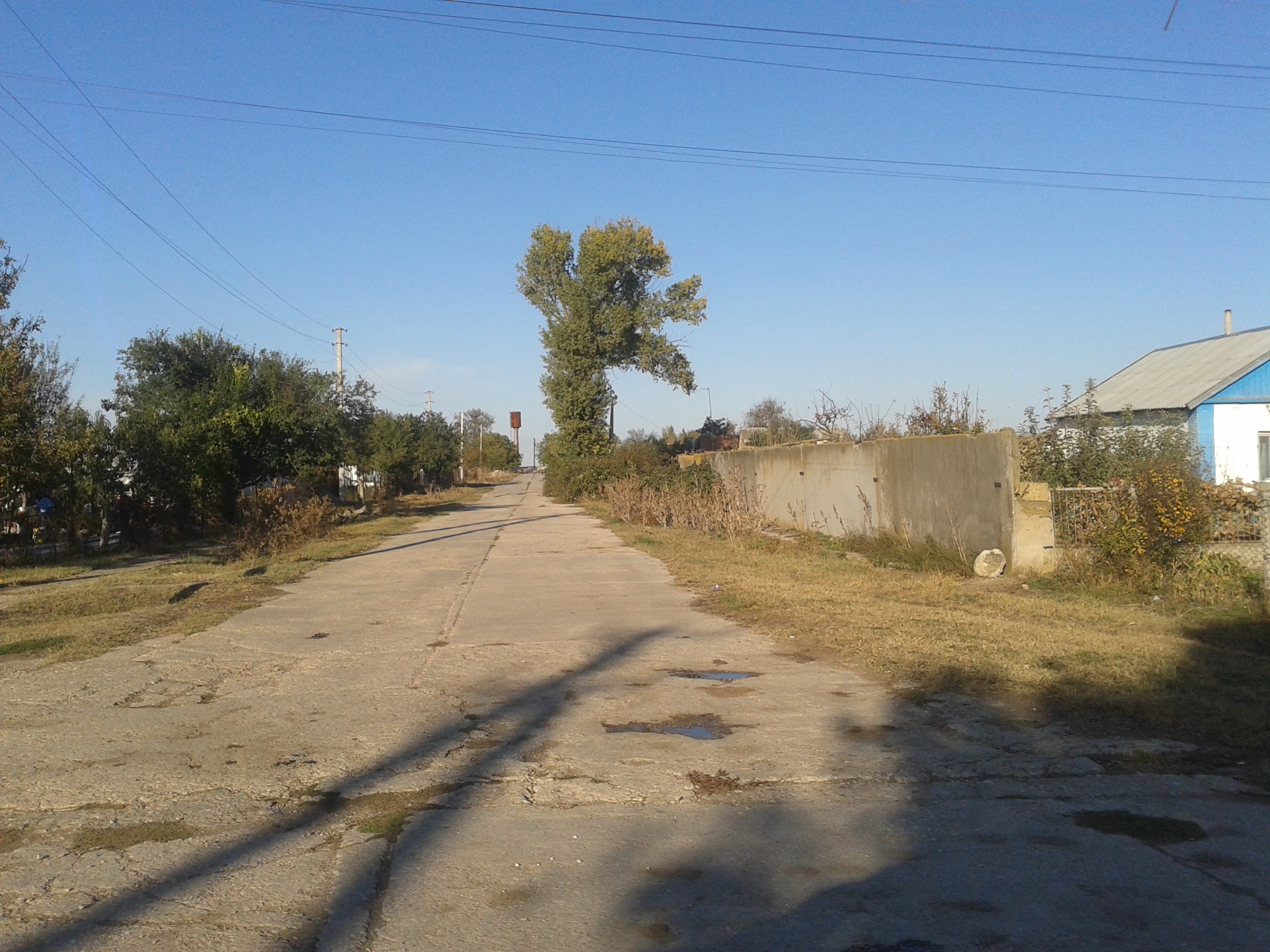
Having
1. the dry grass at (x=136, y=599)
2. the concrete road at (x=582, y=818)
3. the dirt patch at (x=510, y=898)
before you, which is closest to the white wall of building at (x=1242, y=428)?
the concrete road at (x=582, y=818)

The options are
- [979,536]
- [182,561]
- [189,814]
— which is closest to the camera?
[189,814]

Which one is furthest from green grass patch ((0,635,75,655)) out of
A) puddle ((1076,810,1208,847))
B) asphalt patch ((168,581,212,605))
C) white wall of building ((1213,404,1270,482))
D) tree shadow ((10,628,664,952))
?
white wall of building ((1213,404,1270,482))

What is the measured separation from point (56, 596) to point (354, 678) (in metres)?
7.80

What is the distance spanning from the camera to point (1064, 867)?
4.66 metres

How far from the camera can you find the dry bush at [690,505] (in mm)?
22766

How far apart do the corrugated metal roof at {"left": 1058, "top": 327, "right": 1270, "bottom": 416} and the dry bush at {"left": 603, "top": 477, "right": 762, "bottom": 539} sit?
7541mm

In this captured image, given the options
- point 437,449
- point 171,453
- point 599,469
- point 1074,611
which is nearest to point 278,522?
point 171,453

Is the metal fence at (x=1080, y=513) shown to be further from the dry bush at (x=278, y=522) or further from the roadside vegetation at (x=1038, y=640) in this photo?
the dry bush at (x=278, y=522)

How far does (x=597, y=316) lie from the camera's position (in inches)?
1967

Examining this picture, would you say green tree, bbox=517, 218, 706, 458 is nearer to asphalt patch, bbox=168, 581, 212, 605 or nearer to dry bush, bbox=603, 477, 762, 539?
dry bush, bbox=603, 477, 762, 539

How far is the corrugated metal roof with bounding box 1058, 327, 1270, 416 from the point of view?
24.4m

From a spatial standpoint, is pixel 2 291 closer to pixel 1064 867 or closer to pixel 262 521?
pixel 262 521

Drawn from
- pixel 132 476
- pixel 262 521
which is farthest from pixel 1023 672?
pixel 132 476

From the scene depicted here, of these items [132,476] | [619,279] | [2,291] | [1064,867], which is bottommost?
[1064,867]
